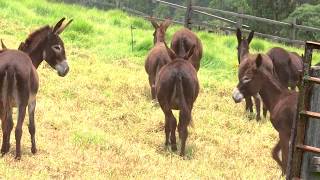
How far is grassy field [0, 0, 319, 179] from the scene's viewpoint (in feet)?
24.2

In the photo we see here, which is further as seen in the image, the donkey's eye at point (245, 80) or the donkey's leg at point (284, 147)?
the donkey's eye at point (245, 80)

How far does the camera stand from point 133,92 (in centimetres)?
1241

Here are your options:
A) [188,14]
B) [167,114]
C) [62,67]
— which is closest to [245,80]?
[167,114]

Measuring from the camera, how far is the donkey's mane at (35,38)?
27.9 feet

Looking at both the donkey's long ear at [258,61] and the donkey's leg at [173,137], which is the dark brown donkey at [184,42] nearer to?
the donkey's leg at [173,137]

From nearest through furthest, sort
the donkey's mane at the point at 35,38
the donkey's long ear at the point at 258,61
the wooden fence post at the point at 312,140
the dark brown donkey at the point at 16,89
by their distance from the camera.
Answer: the wooden fence post at the point at 312,140 < the dark brown donkey at the point at 16,89 < the donkey's long ear at the point at 258,61 < the donkey's mane at the point at 35,38

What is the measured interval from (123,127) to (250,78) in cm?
273

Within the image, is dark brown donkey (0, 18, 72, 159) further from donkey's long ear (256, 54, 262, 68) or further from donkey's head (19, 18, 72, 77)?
donkey's long ear (256, 54, 262, 68)

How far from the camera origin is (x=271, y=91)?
26.3 feet

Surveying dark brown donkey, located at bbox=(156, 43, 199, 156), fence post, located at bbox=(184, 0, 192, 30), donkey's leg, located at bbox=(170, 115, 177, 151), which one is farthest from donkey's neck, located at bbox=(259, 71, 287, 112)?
fence post, located at bbox=(184, 0, 192, 30)

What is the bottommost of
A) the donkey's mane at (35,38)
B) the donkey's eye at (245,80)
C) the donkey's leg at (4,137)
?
the donkey's leg at (4,137)

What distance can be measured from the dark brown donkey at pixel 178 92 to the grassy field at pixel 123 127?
0.44m

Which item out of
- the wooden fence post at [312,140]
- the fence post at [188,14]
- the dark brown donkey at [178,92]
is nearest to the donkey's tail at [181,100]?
the dark brown donkey at [178,92]

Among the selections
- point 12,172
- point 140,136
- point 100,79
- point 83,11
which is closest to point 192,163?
point 140,136
